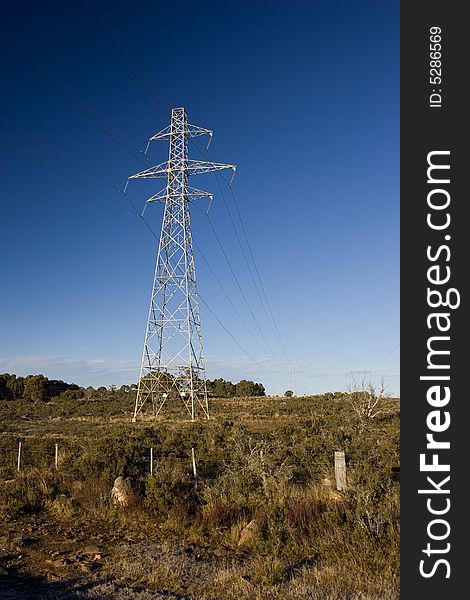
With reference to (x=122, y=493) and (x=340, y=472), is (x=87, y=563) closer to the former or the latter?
(x=122, y=493)

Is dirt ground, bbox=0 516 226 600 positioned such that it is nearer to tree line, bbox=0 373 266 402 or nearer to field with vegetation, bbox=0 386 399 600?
field with vegetation, bbox=0 386 399 600

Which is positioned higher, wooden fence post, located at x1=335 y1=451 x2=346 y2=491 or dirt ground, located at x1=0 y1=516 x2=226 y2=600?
wooden fence post, located at x1=335 y1=451 x2=346 y2=491

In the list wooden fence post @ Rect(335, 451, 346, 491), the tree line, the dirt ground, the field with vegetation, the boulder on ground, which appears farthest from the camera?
the tree line

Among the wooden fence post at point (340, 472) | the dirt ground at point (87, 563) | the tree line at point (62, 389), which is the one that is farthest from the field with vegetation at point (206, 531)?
the tree line at point (62, 389)

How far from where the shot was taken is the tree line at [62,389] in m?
81.0

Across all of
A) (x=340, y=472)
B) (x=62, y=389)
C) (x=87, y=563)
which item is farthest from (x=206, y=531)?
(x=62, y=389)

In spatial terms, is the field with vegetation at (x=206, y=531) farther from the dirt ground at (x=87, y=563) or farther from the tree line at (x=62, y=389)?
the tree line at (x=62, y=389)

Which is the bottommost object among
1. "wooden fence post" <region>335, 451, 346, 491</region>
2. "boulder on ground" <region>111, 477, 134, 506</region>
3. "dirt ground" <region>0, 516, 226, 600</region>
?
Answer: "dirt ground" <region>0, 516, 226, 600</region>

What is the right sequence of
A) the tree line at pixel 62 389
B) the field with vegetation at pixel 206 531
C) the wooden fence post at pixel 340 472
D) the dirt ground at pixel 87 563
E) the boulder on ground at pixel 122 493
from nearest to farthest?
the field with vegetation at pixel 206 531 → the dirt ground at pixel 87 563 → the wooden fence post at pixel 340 472 → the boulder on ground at pixel 122 493 → the tree line at pixel 62 389

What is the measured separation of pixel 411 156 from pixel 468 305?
44.1 inches

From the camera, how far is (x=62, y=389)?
93812mm

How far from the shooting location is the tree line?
81000 mm

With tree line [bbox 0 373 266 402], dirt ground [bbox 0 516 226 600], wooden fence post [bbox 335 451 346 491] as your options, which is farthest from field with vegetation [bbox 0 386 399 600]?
tree line [bbox 0 373 266 402]

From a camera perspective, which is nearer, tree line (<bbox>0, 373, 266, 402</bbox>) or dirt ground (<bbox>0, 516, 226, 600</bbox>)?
dirt ground (<bbox>0, 516, 226, 600</bbox>)
